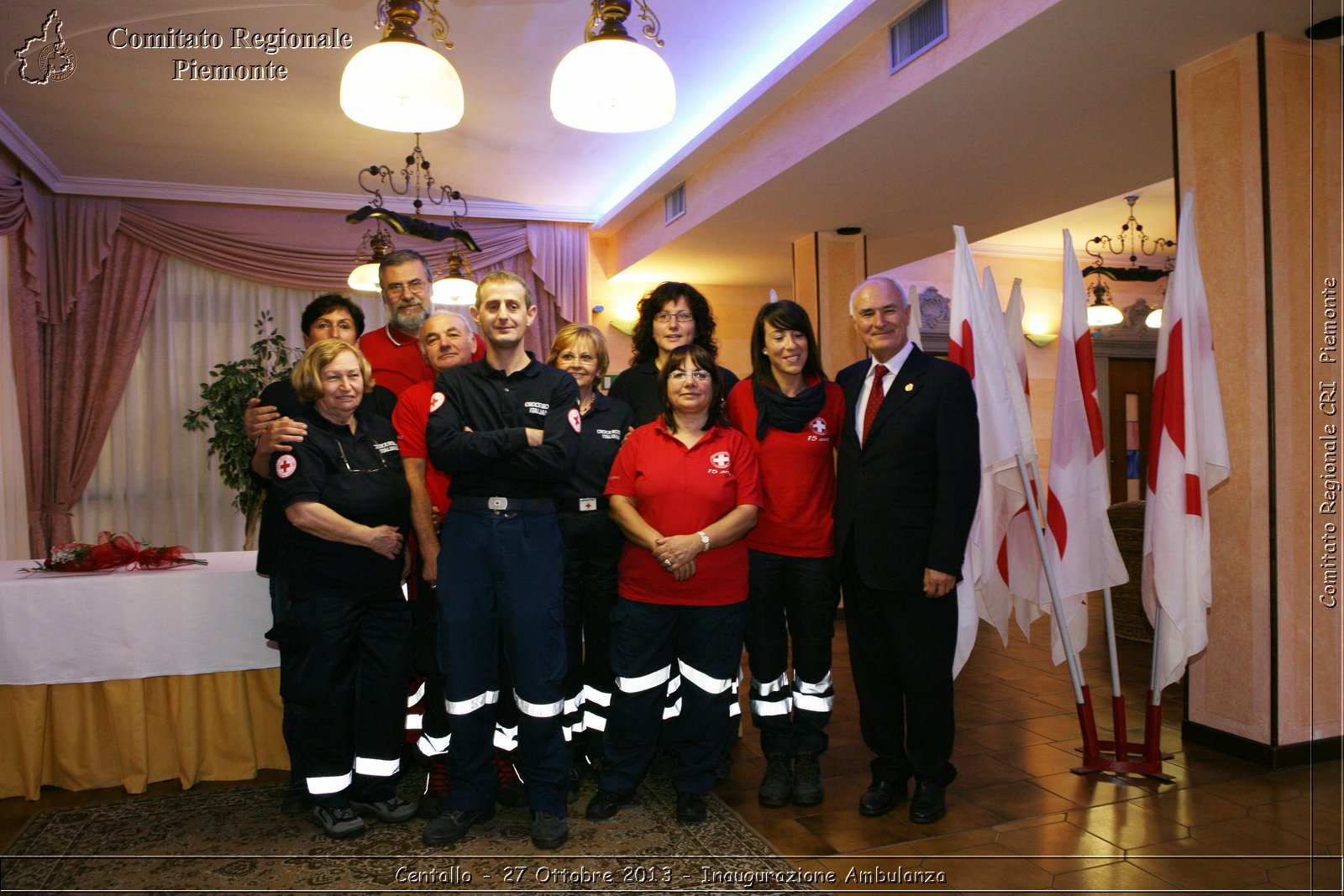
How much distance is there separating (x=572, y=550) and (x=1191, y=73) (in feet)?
10.6

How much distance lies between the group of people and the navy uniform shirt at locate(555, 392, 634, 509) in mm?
18

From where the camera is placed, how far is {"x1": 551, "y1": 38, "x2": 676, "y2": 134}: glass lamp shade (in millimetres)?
2598

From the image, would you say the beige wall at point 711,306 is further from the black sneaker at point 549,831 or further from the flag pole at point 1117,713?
the black sneaker at point 549,831

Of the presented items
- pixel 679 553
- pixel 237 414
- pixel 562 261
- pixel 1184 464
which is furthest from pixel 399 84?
pixel 562 261

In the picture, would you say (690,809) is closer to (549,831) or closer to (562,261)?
(549,831)

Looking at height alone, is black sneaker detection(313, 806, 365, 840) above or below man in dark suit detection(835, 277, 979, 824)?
below

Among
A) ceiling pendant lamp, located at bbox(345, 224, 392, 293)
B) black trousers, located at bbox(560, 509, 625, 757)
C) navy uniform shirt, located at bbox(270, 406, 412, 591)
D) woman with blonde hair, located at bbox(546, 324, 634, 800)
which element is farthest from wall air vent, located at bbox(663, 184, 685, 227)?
→ navy uniform shirt, located at bbox(270, 406, 412, 591)

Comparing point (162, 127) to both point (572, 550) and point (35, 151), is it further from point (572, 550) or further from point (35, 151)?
point (572, 550)

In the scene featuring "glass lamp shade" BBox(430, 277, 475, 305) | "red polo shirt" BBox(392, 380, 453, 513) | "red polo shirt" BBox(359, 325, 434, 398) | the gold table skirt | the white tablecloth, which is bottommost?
the gold table skirt

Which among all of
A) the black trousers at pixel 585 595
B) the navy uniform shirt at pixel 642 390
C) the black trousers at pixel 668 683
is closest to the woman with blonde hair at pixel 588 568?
the black trousers at pixel 585 595

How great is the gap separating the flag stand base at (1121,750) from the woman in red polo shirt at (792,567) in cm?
106

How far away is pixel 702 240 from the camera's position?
7277 mm

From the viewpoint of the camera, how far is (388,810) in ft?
9.25

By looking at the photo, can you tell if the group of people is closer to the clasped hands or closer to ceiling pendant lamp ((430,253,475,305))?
the clasped hands
